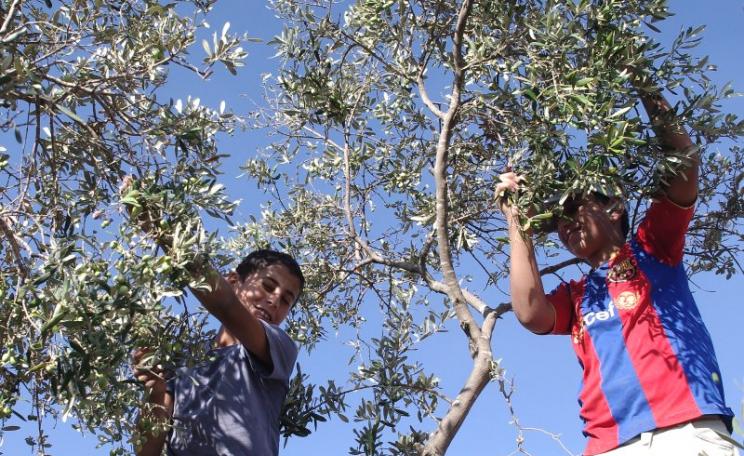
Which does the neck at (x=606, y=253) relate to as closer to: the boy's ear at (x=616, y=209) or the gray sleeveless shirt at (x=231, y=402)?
the boy's ear at (x=616, y=209)

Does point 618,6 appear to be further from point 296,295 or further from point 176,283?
point 176,283

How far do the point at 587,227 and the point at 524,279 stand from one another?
17.1 inches

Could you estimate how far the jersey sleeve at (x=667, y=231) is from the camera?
4230 millimetres

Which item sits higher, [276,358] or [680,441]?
[276,358]

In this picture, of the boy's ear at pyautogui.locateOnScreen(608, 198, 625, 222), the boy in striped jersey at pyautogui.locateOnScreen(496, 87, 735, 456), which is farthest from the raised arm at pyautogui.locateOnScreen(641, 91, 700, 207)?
the boy's ear at pyautogui.locateOnScreen(608, 198, 625, 222)

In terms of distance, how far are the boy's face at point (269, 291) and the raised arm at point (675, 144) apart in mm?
1980

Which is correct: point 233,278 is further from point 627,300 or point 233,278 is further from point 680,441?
point 680,441

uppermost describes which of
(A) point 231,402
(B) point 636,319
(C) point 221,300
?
(B) point 636,319

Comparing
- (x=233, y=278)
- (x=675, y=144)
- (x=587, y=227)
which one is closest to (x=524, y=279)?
(x=587, y=227)

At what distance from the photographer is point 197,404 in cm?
412

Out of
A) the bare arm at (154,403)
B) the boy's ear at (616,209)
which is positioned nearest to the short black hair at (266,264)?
the bare arm at (154,403)

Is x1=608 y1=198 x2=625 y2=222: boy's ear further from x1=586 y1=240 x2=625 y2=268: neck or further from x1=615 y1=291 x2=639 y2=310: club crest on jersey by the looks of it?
x1=615 y1=291 x2=639 y2=310: club crest on jersey

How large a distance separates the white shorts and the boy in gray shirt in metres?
1.56

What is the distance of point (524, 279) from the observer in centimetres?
431
